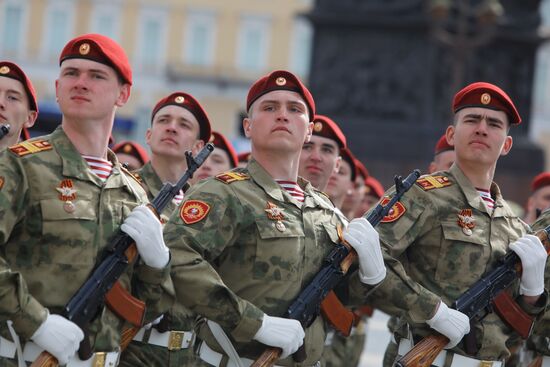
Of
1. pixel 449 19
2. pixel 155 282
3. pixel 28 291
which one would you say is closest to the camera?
pixel 28 291

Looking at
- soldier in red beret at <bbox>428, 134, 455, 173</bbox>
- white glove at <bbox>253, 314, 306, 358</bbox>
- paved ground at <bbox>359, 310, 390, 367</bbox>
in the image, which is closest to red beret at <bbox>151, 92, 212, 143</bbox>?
soldier in red beret at <bbox>428, 134, 455, 173</bbox>

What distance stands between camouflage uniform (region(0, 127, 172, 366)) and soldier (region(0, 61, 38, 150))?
4.17ft

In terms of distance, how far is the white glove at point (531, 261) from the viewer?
19.8 feet

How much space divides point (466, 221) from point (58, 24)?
5347 cm

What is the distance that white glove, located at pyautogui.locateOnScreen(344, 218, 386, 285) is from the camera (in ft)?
18.1

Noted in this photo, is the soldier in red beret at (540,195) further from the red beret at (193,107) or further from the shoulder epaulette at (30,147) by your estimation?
the shoulder epaulette at (30,147)

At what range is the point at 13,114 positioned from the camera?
6254mm

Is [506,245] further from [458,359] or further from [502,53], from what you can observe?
[502,53]

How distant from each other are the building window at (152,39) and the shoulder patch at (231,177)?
52246 mm

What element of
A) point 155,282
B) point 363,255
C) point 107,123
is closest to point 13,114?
point 107,123

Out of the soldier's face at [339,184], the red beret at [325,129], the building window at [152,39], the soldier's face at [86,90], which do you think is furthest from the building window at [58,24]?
the soldier's face at [86,90]

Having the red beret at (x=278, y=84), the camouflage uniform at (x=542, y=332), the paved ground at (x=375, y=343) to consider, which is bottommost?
the paved ground at (x=375, y=343)

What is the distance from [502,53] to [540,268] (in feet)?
61.0

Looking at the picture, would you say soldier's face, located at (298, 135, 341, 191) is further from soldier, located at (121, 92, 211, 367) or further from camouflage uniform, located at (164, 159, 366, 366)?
camouflage uniform, located at (164, 159, 366, 366)
